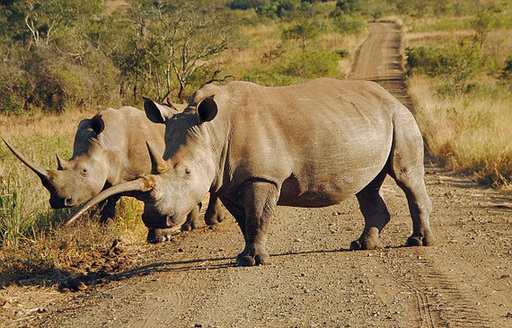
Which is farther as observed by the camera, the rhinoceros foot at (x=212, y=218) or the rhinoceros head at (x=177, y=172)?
the rhinoceros foot at (x=212, y=218)

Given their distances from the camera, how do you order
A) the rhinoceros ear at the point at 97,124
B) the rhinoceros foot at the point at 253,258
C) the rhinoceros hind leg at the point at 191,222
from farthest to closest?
the rhinoceros hind leg at the point at 191,222, the rhinoceros ear at the point at 97,124, the rhinoceros foot at the point at 253,258

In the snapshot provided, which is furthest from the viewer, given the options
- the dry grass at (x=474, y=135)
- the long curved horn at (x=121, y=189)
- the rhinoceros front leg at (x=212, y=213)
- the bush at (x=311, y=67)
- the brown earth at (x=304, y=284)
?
the bush at (x=311, y=67)

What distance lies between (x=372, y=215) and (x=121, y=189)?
3.11 meters

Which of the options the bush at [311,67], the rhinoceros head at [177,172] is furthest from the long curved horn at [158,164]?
the bush at [311,67]

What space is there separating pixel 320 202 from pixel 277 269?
0.81 metres

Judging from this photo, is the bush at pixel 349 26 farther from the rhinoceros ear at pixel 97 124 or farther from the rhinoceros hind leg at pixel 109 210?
the rhinoceros ear at pixel 97 124

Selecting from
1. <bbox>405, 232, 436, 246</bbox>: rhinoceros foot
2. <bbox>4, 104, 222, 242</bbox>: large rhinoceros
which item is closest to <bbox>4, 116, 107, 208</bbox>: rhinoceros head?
<bbox>4, 104, 222, 242</bbox>: large rhinoceros

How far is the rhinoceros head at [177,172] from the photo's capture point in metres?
5.31

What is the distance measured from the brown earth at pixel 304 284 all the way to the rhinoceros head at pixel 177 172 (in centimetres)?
76

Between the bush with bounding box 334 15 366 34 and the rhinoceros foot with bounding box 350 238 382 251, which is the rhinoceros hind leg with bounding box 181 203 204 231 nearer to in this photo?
the rhinoceros foot with bounding box 350 238 382 251

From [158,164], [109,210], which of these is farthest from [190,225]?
[158,164]

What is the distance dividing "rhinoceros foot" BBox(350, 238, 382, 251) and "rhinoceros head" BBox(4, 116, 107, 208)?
9.60 feet

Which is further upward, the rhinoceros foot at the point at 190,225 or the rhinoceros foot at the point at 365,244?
the rhinoceros foot at the point at 365,244

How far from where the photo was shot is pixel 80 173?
7.64 meters
